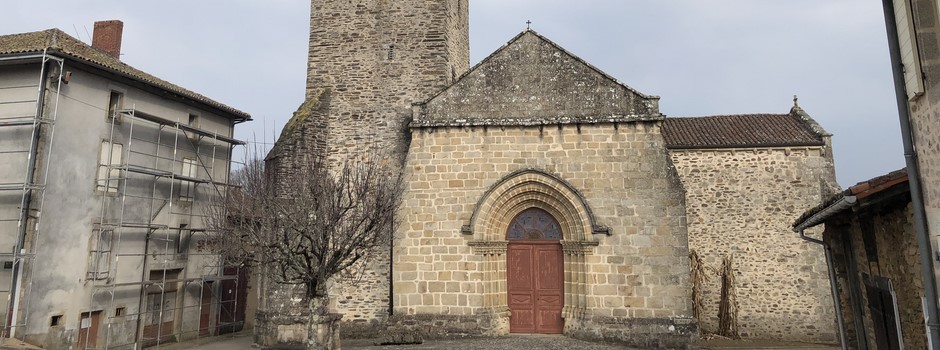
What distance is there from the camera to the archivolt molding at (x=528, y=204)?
518 inches

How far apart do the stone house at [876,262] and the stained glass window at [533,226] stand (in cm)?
580

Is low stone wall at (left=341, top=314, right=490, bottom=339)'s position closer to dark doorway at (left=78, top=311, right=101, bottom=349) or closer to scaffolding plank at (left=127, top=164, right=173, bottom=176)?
dark doorway at (left=78, top=311, right=101, bottom=349)

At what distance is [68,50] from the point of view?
13.5m

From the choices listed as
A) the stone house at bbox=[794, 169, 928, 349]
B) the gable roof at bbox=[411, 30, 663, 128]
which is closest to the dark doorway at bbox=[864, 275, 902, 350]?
the stone house at bbox=[794, 169, 928, 349]

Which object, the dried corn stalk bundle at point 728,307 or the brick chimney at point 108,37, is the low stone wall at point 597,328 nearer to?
the dried corn stalk bundle at point 728,307

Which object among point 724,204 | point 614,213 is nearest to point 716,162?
point 724,204

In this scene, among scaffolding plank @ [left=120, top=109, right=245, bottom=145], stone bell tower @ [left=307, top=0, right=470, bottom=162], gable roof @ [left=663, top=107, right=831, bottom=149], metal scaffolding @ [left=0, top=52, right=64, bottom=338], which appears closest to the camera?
metal scaffolding @ [left=0, top=52, right=64, bottom=338]

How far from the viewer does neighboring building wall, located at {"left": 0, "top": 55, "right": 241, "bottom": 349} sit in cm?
1267

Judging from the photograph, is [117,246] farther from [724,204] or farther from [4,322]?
[724,204]

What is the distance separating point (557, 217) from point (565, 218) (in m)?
0.22

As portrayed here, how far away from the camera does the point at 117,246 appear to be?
14.2 meters

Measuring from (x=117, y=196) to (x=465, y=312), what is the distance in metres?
9.65

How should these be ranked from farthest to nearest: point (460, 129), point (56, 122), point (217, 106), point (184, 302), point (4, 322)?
1. point (217, 106)
2. point (184, 302)
3. point (460, 129)
4. point (56, 122)
5. point (4, 322)

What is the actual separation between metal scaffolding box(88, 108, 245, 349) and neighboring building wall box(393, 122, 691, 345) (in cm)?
625
